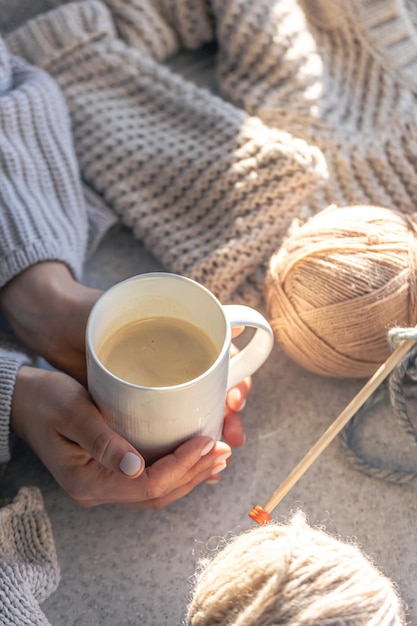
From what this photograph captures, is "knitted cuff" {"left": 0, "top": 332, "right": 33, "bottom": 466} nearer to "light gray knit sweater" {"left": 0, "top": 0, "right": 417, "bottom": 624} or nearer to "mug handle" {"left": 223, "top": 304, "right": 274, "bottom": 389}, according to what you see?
"light gray knit sweater" {"left": 0, "top": 0, "right": 417, "bottom": 624}

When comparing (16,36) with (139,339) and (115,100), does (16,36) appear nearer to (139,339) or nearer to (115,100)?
(115,100)

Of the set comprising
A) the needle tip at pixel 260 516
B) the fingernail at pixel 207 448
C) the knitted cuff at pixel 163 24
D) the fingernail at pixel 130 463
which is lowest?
the needle tip at pixel 260 516

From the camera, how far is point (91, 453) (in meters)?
0.52

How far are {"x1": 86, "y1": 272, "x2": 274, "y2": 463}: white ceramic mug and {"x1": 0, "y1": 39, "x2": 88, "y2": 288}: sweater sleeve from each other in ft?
0.66

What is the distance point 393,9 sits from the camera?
0.84 m

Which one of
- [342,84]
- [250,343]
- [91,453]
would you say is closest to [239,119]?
[342,84]

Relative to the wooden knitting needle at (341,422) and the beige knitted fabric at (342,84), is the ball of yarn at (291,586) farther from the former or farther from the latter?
the beige knitted fabric at (342,84)

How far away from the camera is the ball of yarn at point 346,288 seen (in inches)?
23.8

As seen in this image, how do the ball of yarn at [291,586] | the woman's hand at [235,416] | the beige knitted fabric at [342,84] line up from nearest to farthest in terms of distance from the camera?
the ball of yarn at [291,586]
the woman's hand at [235,416]
the beige knitted fabric at [342,84]

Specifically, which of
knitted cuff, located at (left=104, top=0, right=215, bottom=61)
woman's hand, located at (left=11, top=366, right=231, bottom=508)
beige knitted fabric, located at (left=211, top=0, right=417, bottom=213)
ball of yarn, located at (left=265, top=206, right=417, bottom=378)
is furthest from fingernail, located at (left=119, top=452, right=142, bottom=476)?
knitted cuff, located at (left=104, top=0, right=215, bottom=61)

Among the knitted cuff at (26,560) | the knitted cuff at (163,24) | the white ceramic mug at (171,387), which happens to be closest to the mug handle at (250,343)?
the white ceramic mug at (171,387)

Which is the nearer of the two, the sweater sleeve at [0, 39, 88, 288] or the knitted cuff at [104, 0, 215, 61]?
the sweater sleeve at [0, 39, 88, 288]

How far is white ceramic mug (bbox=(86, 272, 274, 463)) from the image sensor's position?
463 millimetres

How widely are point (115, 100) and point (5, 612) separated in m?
0.58
